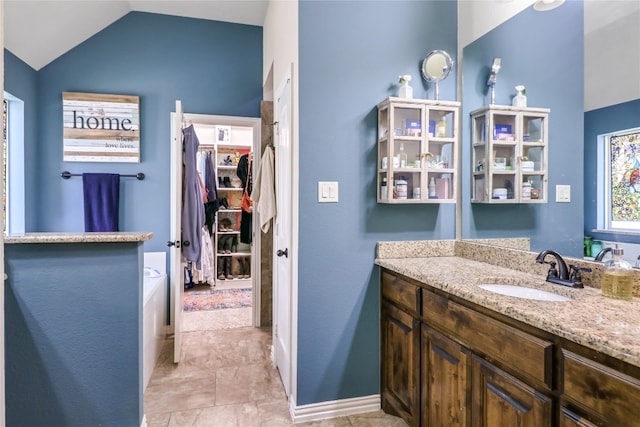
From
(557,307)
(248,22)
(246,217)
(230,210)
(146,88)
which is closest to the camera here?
(557,307)

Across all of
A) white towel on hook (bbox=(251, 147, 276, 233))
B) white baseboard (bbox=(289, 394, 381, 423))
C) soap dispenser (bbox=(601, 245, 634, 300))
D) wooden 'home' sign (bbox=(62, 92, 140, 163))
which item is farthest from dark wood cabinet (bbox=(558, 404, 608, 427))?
wooden 'home' sign (bbox=(62, 92, 140, 163))

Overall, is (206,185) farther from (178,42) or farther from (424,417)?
(424,417)

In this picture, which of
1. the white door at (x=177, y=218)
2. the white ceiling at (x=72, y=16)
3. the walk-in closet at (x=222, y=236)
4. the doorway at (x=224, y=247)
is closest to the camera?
the white ceiling at (x=72, y=16)

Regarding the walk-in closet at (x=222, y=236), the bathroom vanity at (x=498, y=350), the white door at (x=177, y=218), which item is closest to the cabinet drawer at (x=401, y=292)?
the bathroom vanity at (x=498, y=350)

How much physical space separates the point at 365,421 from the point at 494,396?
0.98m

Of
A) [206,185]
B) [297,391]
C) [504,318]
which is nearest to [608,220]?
[504,318]

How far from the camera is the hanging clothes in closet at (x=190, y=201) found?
2.81 meters

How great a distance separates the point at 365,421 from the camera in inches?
77.9

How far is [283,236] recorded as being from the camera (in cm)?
230

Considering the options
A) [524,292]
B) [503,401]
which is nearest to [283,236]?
[524,292]

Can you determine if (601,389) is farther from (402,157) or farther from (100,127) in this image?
(100,127)

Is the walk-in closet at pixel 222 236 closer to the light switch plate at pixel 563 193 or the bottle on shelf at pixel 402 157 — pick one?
the bottle on shelf at pixel 402 157

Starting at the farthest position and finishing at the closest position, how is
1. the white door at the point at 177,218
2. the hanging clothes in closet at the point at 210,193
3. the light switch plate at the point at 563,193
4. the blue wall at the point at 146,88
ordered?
the hanging clothes in closet at the point at 210,193 < the blue wall at the point at 146,88 < the white door at the point at 177,218 < the light switch plate at the point at 563,193

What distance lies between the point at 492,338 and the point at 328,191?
1.08 m
